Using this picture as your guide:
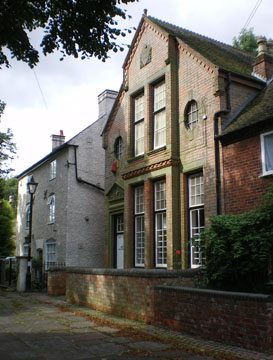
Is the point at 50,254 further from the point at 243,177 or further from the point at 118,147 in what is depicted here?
the point at 243,177

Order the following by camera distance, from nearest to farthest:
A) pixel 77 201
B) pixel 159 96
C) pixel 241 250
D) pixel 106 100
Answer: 1. pixel 241 250
2. pixel 159 96
3. pixel 77 201
4. pixel 106 100

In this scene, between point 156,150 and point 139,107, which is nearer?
point 156,150

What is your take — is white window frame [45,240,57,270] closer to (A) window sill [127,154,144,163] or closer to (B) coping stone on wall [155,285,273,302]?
(A) window sill [127,154,144,163]

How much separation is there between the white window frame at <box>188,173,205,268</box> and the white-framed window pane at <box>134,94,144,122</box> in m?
4.18

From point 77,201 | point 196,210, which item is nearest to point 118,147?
point 196,210

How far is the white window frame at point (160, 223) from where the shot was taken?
46.8ft

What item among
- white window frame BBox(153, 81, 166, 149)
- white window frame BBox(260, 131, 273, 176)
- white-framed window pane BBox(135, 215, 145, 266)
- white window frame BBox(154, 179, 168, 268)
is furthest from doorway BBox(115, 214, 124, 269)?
white window frame BBox(260, 131, 273, 176)

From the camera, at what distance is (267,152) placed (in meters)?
10.9

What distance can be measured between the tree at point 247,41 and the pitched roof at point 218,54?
38.8 feet

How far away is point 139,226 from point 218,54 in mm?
7328

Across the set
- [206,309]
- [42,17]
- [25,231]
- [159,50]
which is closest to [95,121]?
[159,50]

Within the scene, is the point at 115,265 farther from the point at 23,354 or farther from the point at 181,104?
the point at 23,354

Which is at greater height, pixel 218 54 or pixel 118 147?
pixel 218 54

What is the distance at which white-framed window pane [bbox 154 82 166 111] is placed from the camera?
15.3 m
